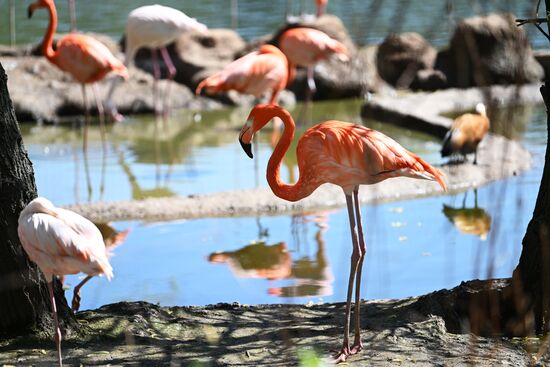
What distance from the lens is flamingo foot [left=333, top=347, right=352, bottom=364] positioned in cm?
337

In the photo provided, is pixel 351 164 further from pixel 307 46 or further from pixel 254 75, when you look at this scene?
pixel 307 46

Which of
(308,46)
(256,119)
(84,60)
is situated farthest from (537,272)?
(84,60)

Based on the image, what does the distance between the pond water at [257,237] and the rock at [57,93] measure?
1586mm

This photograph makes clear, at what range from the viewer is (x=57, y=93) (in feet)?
36.2

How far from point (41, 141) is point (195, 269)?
475 centimetres

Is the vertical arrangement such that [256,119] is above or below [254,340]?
above

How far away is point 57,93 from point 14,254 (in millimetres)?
7873

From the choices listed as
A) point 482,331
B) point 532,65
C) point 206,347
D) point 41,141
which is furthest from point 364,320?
point 532,65

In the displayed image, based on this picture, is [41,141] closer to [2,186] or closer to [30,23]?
[2,186]

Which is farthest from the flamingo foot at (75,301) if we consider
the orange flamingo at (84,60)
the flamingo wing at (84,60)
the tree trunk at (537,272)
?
the flamingo wing at (84,60)

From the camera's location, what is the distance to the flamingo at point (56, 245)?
3.12m

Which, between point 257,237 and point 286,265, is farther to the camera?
point 257,237

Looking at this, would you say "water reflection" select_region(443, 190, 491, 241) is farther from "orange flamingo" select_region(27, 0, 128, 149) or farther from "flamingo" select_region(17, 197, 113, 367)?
"orange flamingo" select_region(27, 0, 128, 149)

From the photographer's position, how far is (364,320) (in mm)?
3898
